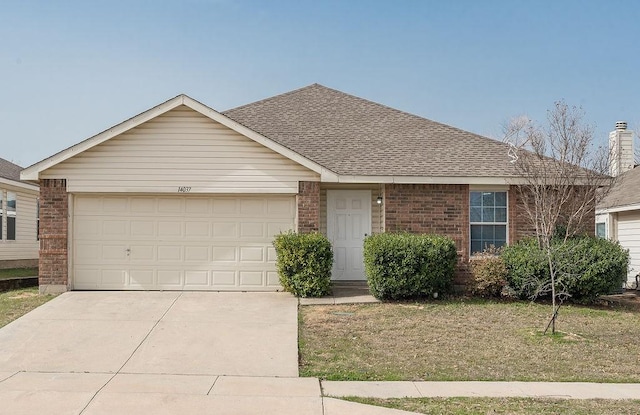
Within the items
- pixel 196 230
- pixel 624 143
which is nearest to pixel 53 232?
pixel 196 230

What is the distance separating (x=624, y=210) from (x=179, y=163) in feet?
45.8

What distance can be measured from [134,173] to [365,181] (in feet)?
17.6

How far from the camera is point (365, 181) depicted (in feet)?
46.5

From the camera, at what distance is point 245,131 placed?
13469 millimetres

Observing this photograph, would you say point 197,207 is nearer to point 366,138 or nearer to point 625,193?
point 366,138

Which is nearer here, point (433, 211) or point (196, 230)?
point (196, 230)

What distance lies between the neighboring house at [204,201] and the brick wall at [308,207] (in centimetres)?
2

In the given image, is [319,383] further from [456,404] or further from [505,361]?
[505,361]

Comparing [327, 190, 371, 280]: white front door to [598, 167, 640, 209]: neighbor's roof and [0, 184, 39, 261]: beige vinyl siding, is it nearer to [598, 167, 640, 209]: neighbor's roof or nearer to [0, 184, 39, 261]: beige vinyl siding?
[598, 167, 640, 209]: neighbor's roof

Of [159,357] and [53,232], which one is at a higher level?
[53,232]

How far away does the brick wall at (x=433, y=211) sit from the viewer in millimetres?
14430

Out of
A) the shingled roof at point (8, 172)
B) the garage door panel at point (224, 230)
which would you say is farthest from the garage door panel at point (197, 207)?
the shingled roof at point (8, 172)

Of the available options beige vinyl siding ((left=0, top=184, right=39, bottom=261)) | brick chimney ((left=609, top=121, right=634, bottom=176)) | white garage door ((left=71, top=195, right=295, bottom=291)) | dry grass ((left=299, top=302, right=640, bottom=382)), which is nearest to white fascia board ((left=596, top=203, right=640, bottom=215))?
brick chimney ((left=609, top=121, right=634, bottom=176))

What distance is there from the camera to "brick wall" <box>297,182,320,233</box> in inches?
544
